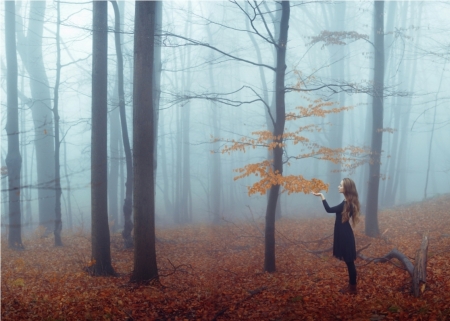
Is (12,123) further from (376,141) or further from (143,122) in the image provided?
(376,141)

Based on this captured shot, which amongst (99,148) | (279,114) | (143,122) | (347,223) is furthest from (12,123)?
(347,223)

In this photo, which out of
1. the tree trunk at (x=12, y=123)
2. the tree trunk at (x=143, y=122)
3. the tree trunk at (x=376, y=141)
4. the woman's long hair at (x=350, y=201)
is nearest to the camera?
the woman's long hair at (x=350, y=201)

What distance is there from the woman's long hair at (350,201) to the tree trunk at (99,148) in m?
5.92

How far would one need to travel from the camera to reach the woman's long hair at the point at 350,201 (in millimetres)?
6426

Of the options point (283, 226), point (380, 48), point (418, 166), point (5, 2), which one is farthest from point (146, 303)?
point (418, 166)

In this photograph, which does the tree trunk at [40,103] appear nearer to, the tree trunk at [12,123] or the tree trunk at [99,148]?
the tree trunk at [12,123]

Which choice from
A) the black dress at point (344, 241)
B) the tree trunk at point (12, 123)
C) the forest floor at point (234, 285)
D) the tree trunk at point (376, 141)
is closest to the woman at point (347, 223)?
the black dress at point (344, 241)

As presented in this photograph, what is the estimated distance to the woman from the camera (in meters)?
6.45

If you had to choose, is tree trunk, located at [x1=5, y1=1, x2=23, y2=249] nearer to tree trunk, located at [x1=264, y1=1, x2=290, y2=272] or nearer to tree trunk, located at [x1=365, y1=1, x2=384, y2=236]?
tree trunk, located at [x1=264, y1=1, x2=290, y2=272]

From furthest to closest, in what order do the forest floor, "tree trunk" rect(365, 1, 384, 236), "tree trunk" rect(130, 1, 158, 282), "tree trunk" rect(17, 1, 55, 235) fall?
"tree trunk" rect(17, 1, 55, 235)
"tree trunk" rect(365, 1, 384, 236)
"tree trunk" rect(130, 1, 158, 282)
the forest floor

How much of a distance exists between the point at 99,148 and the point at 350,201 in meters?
6.27

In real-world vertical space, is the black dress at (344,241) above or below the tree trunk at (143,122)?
below

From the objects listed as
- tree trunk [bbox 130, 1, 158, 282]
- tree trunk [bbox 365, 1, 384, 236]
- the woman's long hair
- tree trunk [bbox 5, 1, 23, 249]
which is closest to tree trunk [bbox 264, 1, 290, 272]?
the woman's long hair

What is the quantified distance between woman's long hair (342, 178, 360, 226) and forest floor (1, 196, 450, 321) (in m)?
1.54
